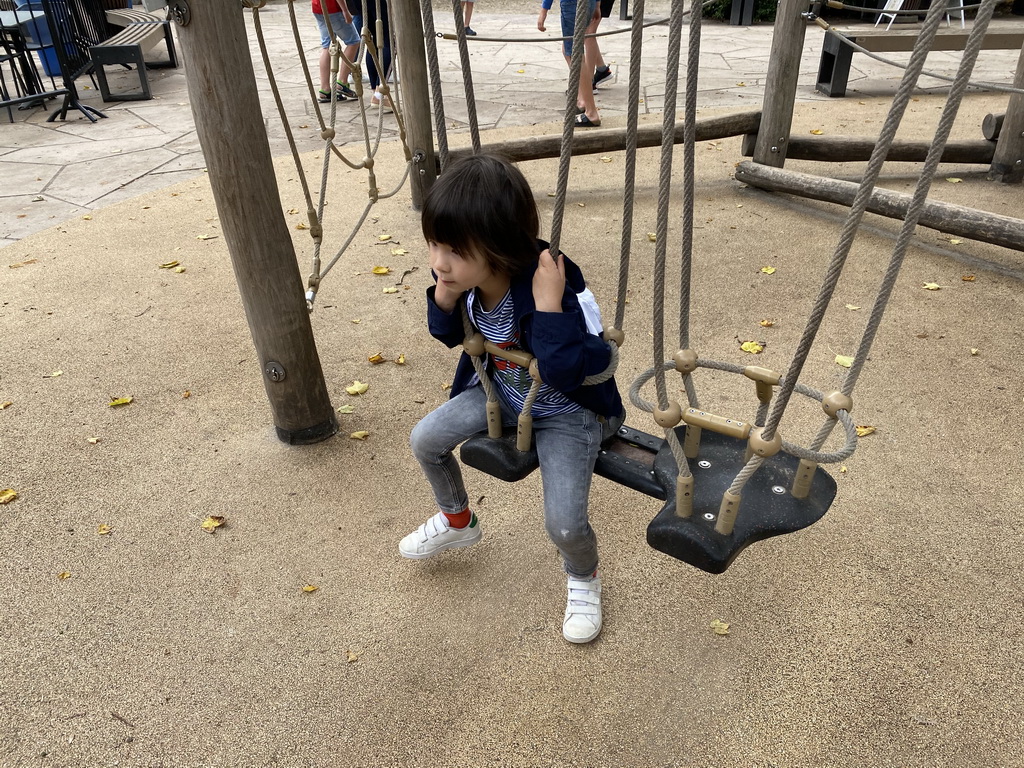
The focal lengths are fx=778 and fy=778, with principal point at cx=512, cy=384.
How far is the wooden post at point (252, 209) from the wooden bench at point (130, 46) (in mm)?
5537

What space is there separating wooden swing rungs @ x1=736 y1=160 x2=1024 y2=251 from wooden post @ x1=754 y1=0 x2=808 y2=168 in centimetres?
16

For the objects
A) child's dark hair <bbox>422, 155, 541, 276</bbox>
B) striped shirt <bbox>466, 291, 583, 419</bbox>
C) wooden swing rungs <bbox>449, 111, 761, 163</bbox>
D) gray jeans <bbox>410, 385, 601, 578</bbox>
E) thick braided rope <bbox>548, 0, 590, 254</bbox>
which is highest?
thick braided rope <bbox>548, 0, 590, 254</bbox>

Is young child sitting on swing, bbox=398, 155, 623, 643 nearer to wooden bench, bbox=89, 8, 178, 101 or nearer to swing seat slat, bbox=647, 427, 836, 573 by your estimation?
swing seat slat, bbox=647, 427, 836, 573

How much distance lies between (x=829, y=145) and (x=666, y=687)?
3780 mm

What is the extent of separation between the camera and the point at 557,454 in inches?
66.8

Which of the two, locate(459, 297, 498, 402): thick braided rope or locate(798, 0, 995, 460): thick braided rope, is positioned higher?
locate(798, 0, 995, 460): thick braided rope

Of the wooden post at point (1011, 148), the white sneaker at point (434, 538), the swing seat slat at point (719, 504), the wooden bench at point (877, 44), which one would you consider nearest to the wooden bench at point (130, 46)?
the wooden bench at point (877, 44)

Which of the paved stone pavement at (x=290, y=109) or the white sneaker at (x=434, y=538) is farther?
the paved stone pavement at (x=290, y=109)

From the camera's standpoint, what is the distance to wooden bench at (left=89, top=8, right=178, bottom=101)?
6.66 meters

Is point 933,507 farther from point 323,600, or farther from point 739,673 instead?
point 323,600

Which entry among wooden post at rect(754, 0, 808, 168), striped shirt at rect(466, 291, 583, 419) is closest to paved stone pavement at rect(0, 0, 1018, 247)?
wooden post at rect(754, 0, 808, 168)

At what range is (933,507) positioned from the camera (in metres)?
2.23

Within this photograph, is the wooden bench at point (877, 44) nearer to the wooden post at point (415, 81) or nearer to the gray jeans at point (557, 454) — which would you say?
the wooden post at point (415, 81)

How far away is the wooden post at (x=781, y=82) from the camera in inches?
161
